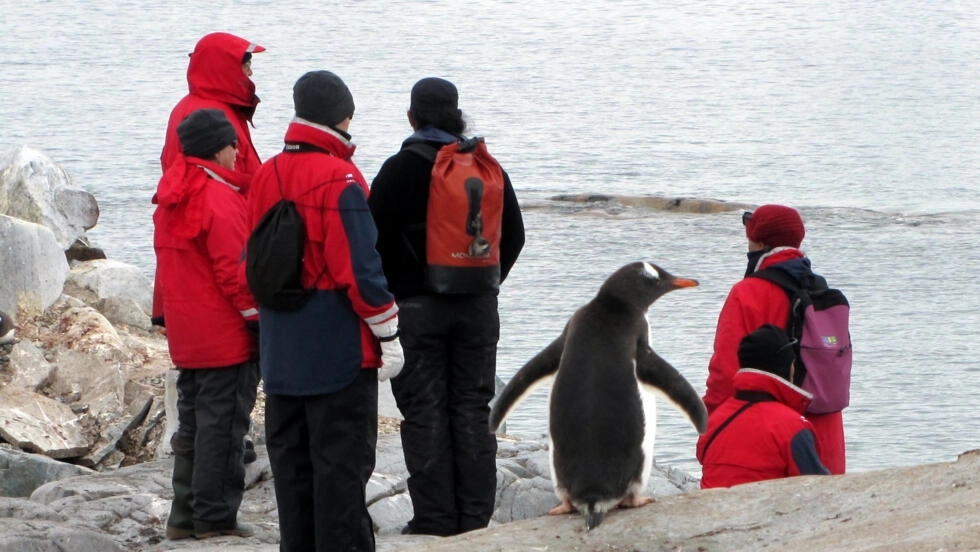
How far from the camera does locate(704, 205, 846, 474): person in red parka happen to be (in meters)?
4.56

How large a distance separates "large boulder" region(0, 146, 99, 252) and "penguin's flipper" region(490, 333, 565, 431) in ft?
18.9

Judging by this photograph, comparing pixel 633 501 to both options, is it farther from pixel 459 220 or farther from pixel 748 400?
pixel 459 220

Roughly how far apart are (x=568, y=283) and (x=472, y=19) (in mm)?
26620

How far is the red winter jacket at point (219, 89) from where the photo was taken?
16.7 ft

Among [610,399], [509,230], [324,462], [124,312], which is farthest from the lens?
[124,312]

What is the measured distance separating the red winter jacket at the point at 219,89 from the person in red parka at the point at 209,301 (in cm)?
25

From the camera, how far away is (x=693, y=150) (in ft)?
58.6

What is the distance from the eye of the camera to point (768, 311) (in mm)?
4559

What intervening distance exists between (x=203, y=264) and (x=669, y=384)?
165cm

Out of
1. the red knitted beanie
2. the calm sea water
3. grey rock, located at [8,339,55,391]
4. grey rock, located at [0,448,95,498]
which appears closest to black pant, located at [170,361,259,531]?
grey rock, located at [0,448,95,498]

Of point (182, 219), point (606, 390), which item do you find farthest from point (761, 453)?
point (182, 219)

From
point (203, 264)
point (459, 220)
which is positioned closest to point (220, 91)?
point (203, 264)

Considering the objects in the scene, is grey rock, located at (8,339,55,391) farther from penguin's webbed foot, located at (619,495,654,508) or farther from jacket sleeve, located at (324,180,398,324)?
penguin's webbed foot, located at (619,495,654,508)

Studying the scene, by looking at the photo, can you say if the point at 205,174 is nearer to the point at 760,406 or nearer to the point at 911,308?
the point at 760,406
